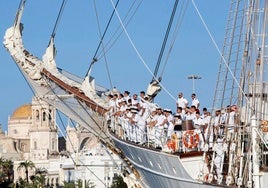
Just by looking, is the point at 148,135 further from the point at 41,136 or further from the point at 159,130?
the point at 41,136

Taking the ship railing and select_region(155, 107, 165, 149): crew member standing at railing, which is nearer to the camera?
the ship railing

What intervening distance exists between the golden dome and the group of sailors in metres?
157

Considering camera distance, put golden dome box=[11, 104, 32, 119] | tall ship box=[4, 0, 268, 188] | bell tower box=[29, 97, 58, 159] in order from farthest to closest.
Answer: golden dome box=[11, 104, 32, 119], bell tower box=[29, 97, 58, 159], tall ship box=[4, 0, 268, 188]

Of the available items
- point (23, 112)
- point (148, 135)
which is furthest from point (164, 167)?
point (23, 112)

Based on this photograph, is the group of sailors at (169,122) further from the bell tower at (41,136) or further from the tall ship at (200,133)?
the bell tower at (41,136)

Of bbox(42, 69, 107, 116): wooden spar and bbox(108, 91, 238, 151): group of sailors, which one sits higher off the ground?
bbox(42, 69, 107, 116): wooden spar

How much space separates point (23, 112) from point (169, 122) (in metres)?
162

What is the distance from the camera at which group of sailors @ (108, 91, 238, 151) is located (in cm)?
2327

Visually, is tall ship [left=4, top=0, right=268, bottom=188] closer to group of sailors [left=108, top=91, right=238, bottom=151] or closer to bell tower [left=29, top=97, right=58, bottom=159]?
group of sailors [left=108, top=91, right=238, bottom=151]

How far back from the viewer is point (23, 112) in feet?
609

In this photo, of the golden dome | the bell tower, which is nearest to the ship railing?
the bell tower

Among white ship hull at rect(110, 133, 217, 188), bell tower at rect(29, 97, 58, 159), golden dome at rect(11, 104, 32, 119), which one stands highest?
golden dome at rect(11, 104, 32, 119)

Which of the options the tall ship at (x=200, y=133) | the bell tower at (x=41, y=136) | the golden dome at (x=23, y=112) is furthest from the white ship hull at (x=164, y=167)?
the golden dome at (x=23, y=112)

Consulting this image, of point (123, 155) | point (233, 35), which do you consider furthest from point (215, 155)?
point (123, 155)
